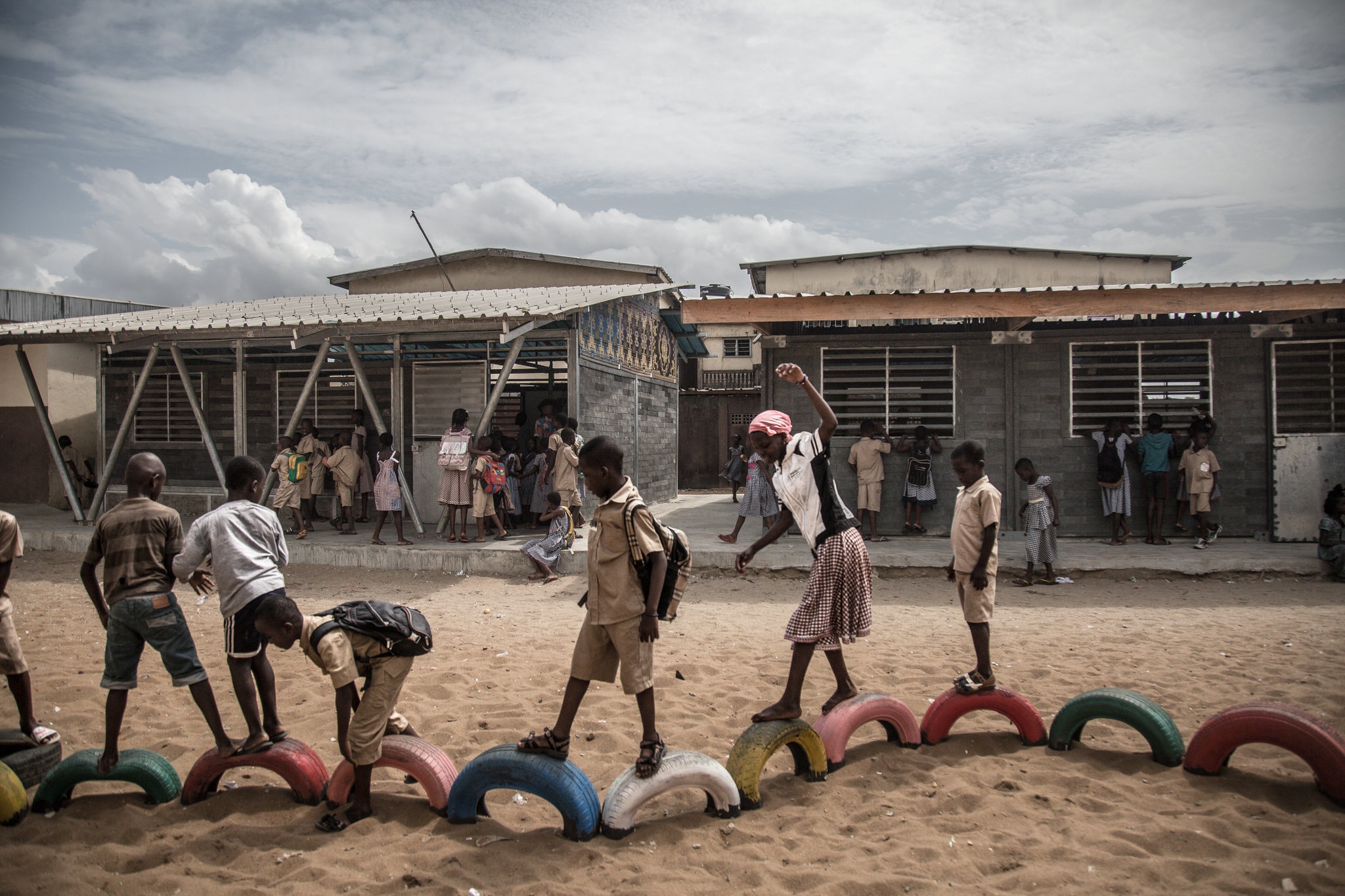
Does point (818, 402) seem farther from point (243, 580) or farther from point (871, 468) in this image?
point (871, 468)

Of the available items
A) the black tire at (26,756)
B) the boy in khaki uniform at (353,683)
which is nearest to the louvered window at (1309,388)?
the boy in khaki uniform at (353,683)

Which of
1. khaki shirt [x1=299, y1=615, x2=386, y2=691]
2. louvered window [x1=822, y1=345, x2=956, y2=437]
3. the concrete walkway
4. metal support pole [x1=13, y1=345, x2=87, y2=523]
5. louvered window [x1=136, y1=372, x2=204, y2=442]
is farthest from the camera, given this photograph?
louvered window [x1=136, y1=372, x2=204, y2=442]

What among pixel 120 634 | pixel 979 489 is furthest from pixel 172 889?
pixel 979 489

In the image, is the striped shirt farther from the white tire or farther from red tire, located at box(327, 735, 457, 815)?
the white tire

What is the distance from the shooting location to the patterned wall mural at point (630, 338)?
37.2 ft

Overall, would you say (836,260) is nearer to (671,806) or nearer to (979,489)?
(979,489)

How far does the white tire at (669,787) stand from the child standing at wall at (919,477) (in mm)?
7626

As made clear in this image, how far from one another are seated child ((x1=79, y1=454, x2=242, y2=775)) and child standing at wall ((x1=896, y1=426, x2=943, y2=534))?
28.1 ft

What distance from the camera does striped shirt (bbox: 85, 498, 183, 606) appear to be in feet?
11.5

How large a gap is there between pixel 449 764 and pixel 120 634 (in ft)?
5.27

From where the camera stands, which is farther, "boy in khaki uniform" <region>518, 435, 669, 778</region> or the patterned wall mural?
the patterned wall mural

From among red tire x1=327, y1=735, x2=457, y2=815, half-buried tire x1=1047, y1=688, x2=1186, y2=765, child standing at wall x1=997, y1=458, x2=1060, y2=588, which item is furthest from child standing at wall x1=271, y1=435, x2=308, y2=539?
half-buried tire x1=1047, y1=688, x2=1186, y2=765

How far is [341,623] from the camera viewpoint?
315 centimetres

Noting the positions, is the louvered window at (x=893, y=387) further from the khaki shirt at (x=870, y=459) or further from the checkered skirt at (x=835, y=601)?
the checkered skirt at (x=835, y=601)
